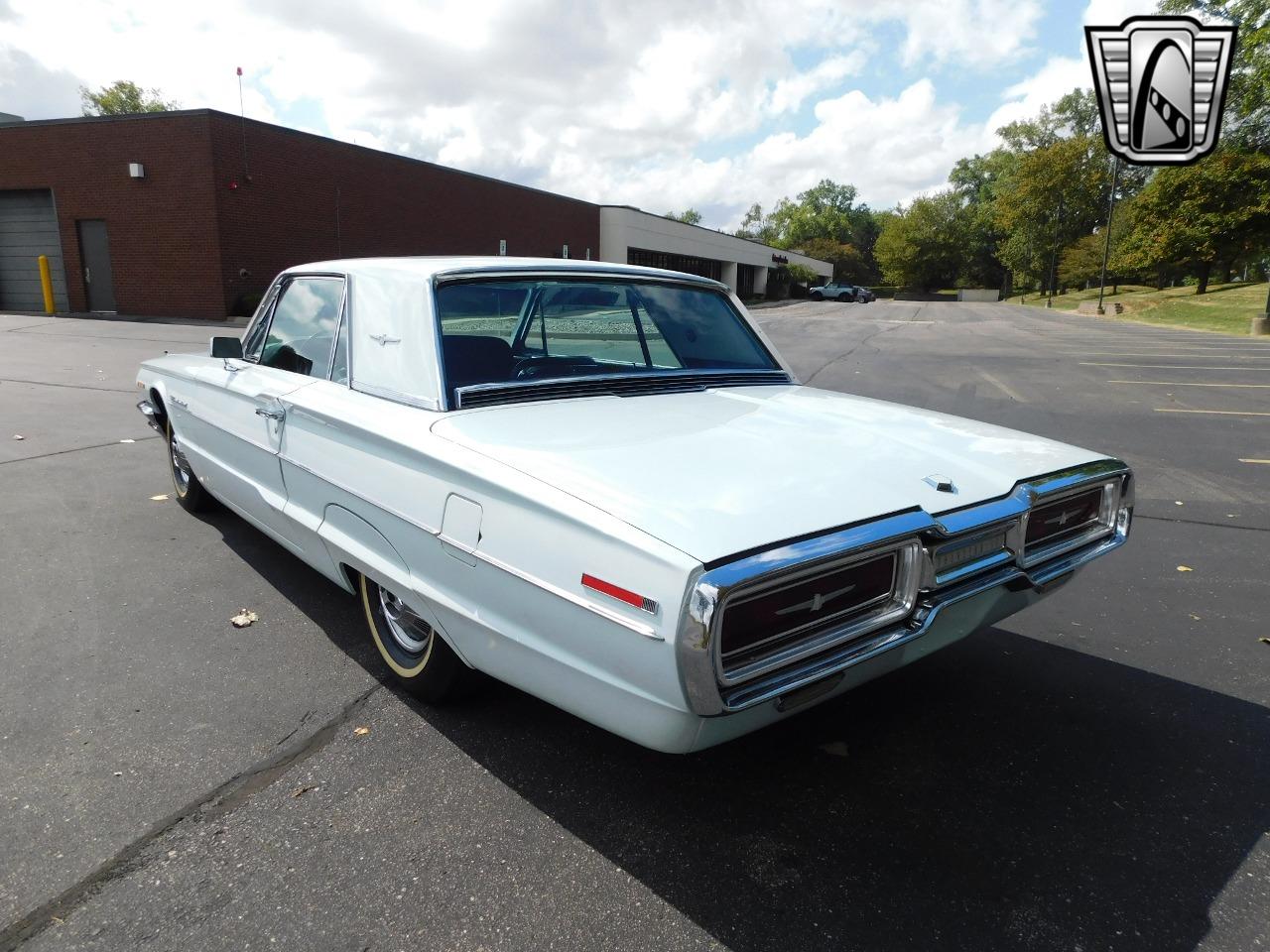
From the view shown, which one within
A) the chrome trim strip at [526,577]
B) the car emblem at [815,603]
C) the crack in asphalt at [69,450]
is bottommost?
the crack in asphalt at [69,450]

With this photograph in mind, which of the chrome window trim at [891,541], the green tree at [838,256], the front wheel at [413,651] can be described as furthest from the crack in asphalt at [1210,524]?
the green tree at [838,256]

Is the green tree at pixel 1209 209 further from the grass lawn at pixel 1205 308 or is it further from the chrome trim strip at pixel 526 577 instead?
the chrome trim strip at pixel 526 577

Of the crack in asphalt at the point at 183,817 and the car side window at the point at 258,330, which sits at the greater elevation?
the car side window at the point at 258,330

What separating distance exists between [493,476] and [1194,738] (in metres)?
2.55

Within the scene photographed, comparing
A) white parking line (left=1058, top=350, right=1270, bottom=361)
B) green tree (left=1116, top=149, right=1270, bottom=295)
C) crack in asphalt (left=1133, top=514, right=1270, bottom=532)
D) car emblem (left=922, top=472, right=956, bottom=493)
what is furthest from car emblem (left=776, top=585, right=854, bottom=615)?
green tree (left=1116, top=149, right=1270, bottom=295)

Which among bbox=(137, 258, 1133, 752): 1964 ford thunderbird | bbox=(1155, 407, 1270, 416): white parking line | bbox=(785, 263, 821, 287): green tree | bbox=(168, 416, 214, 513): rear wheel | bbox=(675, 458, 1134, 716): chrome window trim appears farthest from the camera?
bbox=(785, 263, 821, 287): green tree

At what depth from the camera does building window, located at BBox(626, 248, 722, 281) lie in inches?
1639

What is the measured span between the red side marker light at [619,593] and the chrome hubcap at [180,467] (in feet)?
12.4

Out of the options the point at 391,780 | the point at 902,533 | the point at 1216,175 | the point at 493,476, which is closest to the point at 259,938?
the point at 391,780

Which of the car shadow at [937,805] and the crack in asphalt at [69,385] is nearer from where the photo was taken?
the car shadow at [937,805]

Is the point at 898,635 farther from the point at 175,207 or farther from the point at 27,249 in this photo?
the point at 27,249

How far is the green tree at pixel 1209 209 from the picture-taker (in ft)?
114

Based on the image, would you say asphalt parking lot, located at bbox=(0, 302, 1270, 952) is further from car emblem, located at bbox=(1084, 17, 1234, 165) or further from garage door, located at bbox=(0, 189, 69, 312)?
garage door, located at bbox=(0, 189, 69, 312)

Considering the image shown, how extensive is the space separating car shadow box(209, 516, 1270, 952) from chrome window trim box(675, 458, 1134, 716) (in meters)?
0.61
